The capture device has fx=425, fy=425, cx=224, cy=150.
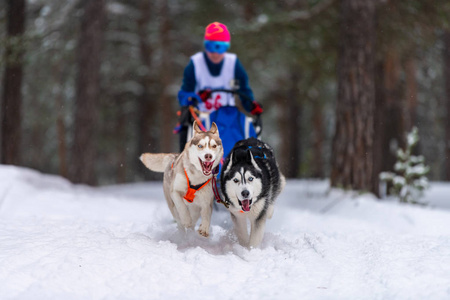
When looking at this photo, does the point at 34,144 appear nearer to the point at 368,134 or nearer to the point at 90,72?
the point at 90,72

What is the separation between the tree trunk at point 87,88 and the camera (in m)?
9.57

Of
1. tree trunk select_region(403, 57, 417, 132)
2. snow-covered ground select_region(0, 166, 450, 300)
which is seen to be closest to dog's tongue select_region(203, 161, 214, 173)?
snow-covered ground select_region(0, 166, 450, 300)

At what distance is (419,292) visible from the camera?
8.79 ft

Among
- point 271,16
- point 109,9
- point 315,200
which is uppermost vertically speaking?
point 109,9

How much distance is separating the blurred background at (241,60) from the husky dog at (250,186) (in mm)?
2657

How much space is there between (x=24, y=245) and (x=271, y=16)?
6.98m

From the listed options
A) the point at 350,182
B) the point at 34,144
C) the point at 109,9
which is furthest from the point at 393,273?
the point at 34,144

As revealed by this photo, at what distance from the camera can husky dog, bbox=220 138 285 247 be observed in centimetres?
344

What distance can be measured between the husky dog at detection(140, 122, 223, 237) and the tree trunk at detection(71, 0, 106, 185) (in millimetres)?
6429

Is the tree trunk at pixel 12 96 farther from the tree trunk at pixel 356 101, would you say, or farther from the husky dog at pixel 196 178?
the husky dog at pixel 196 178

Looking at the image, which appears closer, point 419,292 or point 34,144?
point 419,292

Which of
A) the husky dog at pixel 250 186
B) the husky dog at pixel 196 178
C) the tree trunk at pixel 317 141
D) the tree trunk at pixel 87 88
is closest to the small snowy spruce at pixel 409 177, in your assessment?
the husky dog at pixel 250 186

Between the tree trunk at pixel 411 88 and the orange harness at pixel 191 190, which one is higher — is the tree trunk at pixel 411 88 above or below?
above

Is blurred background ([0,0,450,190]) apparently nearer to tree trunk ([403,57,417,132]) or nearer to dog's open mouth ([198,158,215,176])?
tree trunk ([403,57,417,132])
